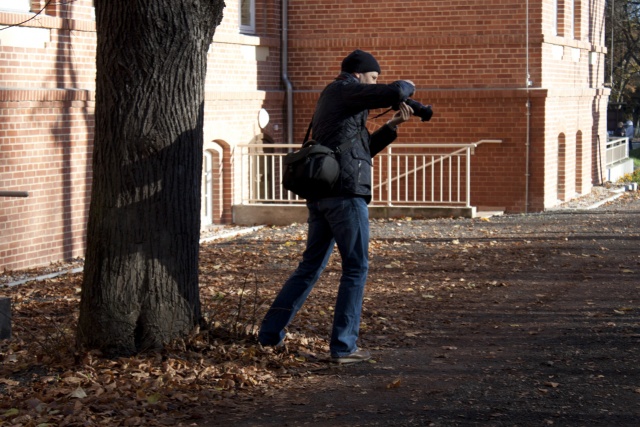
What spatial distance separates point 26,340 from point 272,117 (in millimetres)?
11492

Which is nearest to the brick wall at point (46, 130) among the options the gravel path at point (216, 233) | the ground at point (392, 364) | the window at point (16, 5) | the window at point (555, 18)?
the window at point (16, 5)

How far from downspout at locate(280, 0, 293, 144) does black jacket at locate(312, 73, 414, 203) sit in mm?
12336

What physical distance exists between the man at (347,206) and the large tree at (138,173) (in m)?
0.74

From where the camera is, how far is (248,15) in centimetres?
1809

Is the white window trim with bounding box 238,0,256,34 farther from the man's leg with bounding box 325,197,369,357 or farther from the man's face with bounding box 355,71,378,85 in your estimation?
the man's leg with bounding box 325,197,369,357

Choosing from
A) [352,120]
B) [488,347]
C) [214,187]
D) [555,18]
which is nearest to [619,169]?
[555,18]

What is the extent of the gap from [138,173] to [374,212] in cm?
1031

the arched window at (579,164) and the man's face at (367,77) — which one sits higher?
the man's face at (367,77)

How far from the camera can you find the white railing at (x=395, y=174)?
54.6ft

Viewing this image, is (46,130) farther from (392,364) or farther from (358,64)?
(392,364)

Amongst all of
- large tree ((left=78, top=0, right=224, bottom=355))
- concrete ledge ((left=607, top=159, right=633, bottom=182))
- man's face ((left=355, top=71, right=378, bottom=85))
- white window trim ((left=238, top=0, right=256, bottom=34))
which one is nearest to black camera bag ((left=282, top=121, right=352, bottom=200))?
man's face ((left=355, top=71, right=378, bottom=85))

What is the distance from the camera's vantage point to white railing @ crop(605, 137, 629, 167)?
2584cm

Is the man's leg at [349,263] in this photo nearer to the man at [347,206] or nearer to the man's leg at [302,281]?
the man at [347,206]

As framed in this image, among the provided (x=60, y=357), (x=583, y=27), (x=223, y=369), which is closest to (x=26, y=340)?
(x=60, y=357)
